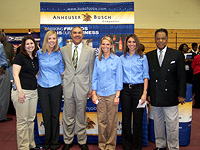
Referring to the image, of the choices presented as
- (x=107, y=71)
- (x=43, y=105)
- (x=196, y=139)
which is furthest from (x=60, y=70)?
(x=196, y=139)

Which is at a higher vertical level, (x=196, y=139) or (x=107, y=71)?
(x=107, y=71)

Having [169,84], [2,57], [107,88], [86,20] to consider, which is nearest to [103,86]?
[107,88]

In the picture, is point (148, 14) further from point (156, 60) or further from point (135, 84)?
point (135, 84)

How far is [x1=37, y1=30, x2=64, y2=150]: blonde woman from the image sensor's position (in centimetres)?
265

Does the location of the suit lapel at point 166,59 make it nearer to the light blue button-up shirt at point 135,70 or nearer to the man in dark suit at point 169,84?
the man in dark suit at point 169,84

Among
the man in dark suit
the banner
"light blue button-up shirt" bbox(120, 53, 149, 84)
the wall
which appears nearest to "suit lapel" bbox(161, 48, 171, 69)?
the man in dark suit

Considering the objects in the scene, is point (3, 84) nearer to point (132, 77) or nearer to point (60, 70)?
point (60, 70)

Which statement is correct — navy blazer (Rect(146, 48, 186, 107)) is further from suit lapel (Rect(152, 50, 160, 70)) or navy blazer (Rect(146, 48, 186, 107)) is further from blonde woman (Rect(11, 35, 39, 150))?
blonde woman (Rect(11, 35, 39, 150))

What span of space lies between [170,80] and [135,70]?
0.50 metres

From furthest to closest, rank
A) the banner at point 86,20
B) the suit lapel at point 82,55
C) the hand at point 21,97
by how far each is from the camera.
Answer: the banner at point 86,20 → the suit lapel at point 82,55 → the hand at point 21,97

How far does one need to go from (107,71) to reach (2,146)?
2.21 meters

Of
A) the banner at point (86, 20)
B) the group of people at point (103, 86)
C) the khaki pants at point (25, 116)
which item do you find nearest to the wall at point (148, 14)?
the banner at point (86, 20)

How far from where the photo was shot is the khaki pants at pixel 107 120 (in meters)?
2.60

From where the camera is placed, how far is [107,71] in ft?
8.45
